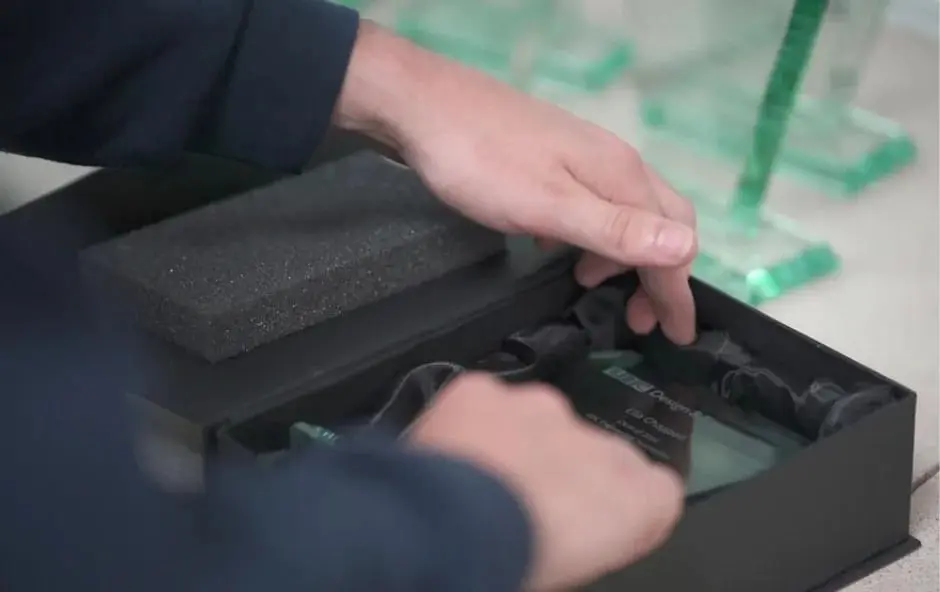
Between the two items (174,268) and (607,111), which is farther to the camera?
(607,111)

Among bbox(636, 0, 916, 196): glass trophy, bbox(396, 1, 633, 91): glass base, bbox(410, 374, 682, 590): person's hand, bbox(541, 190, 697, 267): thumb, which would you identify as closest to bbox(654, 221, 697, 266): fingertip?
bbox(541, 190, 697, 267): thumb

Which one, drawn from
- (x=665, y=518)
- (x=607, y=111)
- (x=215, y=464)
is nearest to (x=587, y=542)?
(x=665, y=518)

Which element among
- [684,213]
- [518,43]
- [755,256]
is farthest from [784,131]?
[518,43]

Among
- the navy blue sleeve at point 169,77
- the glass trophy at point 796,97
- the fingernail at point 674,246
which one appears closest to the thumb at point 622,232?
the fingernail at point 674,246

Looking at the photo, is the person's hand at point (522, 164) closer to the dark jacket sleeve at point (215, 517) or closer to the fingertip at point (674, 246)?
the fingertip at point (674, 246)

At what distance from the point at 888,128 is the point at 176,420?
0.58 metres

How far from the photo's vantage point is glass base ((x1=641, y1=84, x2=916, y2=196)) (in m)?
0.83

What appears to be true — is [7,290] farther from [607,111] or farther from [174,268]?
[607,111]

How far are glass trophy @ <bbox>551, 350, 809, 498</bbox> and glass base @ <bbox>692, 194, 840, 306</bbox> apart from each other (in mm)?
165

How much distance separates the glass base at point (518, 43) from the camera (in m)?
0.94

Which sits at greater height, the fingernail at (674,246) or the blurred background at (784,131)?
the fingernail at (674,246)

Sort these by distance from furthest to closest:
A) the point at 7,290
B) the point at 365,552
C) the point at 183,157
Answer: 1. the point at 183,157
2. the point at 7,290
3. the point at 365,552

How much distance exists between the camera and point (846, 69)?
2.88ft

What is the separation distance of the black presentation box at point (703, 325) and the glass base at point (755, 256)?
0.51 feet
